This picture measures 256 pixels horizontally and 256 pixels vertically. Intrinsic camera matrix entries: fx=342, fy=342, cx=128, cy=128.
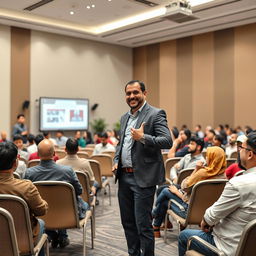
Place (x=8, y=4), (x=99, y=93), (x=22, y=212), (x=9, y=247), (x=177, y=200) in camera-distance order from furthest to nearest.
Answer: (x=99, y=93) → (x=8, y=4) → (x=177, y=200) → (x=22, y=212) → (x=9, y=247)

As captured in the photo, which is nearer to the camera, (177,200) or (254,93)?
(177,200)

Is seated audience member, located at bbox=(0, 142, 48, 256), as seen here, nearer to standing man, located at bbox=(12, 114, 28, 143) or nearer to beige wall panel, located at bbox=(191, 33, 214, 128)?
standing man, located at bbox=(12, 114, 28, 143)

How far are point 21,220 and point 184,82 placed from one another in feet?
40.5

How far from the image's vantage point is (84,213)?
11.1 feet

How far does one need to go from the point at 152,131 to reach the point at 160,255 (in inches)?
57.1

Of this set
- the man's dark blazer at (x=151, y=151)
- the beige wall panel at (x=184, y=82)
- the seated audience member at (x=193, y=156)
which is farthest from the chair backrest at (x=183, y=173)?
the beige wall panel at (x=184, y=82)

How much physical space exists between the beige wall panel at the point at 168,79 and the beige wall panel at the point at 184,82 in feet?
0.80

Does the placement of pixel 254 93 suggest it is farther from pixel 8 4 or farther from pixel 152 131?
pixel 152 131

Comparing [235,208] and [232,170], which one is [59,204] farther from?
[232,170]

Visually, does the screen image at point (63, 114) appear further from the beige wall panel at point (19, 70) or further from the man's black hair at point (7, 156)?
the man's black hair at point (7, 156)

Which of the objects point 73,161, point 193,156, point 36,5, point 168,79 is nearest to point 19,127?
point 36,5

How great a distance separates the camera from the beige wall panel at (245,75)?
1194 centimetres

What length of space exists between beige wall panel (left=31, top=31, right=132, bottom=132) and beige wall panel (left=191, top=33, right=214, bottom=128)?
133 inches

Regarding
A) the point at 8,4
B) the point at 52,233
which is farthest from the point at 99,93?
the point at 52,233
